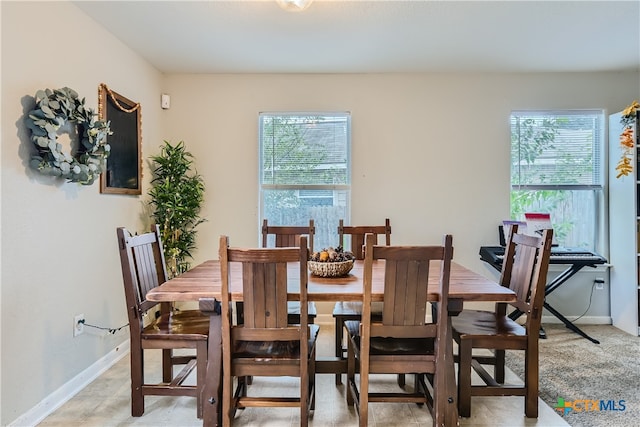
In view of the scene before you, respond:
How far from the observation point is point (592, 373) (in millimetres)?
2531

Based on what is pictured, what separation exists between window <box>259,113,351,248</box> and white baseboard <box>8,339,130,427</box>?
1.72 metres

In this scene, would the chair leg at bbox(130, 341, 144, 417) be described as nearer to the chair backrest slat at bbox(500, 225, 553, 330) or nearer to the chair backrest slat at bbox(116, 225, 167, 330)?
the chair backrest slat at bbox(116, 225, 167, 330)

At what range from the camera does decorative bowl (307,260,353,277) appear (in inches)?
81.3

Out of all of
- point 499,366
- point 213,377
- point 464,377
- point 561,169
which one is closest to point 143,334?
point 213,377

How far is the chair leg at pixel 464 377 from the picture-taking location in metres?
1.92

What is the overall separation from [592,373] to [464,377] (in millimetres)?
1294

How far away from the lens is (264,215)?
142 inches

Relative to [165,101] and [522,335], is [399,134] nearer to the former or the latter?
[522,335]

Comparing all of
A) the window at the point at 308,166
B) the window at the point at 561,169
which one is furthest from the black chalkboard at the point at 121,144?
the window at the point at 561,169

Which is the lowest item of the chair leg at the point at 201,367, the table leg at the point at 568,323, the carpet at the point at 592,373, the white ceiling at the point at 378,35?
the carpet at the point at 592,373

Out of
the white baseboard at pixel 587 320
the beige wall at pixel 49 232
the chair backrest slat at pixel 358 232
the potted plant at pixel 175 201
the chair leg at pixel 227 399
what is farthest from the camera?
the white baseboard at pixel 587 320

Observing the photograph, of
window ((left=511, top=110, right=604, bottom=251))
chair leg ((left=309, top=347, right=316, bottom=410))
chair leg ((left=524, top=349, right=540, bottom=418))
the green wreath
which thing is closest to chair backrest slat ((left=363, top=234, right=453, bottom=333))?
chair leg ((left=309, top=347, right=316, bottom=410))

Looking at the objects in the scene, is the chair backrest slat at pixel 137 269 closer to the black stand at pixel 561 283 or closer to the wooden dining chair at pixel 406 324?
the wooden dining chair at pixel 406 324

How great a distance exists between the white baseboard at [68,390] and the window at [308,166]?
67.8 inches
